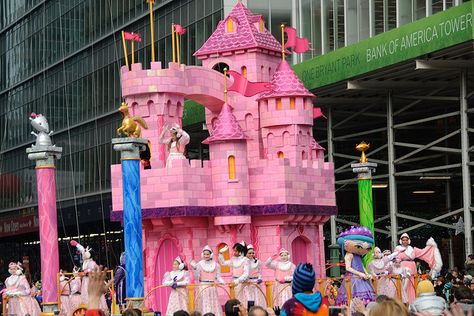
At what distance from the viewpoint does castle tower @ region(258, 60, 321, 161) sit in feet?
105

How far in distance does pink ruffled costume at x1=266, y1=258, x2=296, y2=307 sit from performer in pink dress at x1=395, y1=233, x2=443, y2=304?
319cm

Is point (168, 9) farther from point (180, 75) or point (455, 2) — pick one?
point (180, 75)

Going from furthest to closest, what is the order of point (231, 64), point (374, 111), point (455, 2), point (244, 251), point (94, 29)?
point (94, 29)
point (374, 111)
point (455, 2)
point (231, 64)
point (244, 251)

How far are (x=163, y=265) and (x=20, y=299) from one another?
357 cm

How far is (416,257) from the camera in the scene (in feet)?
99.1

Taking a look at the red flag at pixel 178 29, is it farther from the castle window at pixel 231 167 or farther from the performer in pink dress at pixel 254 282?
the performer in pink dress at pixel 254 282

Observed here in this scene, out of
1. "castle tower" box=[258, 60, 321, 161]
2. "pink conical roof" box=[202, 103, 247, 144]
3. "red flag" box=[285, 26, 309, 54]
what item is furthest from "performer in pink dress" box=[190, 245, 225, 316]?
"red flag" box=[285, 26, 309, 54]

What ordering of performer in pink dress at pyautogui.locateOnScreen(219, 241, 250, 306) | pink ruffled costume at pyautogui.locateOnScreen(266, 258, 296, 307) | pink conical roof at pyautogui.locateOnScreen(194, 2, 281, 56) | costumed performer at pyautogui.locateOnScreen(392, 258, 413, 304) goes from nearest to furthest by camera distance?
1. performer in pink dress at pyautogui.locateOnScreen(219, 241, 250, 306)
2. pink ruffled costume at pyautogui.locateOnScreen(266, 258, 296, 307)
3. costumed performer at pyautogui.locateOnScreen(392, 258, 413, 304)
4. pink conical roof at pyautogui.locateOnScreen(194, 2, 281, 56)

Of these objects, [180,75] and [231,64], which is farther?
[231,64]

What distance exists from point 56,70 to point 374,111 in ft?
78.8

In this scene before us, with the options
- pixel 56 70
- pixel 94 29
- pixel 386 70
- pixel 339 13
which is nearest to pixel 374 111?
pixel 339 13

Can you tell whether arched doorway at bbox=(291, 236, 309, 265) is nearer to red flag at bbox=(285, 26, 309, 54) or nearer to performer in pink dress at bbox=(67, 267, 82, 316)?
performer in pink dress at bbox=(67, 267, 82, 316)

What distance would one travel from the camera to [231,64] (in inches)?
1298

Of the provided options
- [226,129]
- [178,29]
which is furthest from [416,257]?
[178,29]
